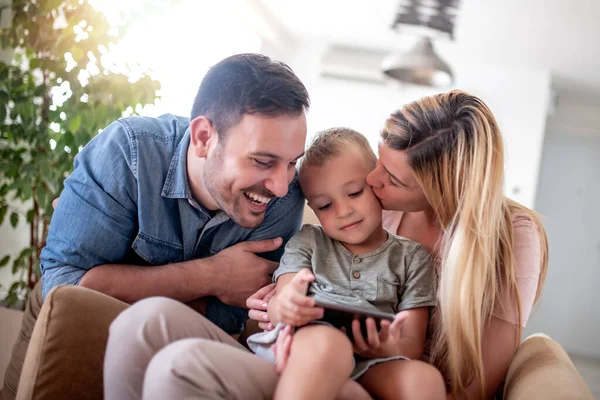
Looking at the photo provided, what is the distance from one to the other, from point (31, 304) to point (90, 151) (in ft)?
1.54

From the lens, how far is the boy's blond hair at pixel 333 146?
1.61 metres

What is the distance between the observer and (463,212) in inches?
60.4

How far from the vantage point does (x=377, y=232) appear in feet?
5.37

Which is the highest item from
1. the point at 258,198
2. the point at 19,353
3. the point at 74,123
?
the point at 74,123

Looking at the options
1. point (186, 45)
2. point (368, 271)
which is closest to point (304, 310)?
point (368, 271)

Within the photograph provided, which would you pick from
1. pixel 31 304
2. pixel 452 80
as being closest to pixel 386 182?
pixel 31 304

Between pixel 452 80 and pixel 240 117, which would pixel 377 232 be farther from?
pixel 452 80

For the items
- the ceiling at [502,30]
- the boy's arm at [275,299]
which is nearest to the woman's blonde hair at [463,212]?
the boy's arm at [275,299]

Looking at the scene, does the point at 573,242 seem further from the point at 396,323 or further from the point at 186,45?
the point at 396,323

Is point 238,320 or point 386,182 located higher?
point 386,182

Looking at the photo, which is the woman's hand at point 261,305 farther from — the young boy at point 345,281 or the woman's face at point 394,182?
the woman's face at point 394,182

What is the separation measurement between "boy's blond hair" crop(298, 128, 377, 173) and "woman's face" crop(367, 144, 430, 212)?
0.05 meters

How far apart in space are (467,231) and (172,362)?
0.78 metres

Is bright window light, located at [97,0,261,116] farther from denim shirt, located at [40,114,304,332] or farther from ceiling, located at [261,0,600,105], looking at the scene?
denim shirt, located at [40,114,304,332]
